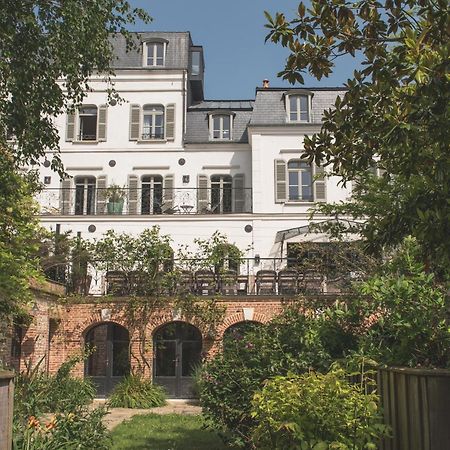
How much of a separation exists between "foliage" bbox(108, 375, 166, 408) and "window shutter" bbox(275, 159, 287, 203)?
9569 mm

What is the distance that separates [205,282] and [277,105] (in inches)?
384

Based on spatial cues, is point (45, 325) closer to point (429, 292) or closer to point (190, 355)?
point (190, 355)

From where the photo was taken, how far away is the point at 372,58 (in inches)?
187

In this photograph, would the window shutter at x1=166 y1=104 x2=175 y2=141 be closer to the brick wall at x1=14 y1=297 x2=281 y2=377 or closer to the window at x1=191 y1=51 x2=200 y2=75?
the window at x1=191 y1=51 x2=200 y2=75

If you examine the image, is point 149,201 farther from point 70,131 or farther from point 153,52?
point 153,52

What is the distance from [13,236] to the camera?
38.9ft

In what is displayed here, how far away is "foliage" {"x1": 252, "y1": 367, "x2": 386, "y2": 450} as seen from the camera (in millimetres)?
4836

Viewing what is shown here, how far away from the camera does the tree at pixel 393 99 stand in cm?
412

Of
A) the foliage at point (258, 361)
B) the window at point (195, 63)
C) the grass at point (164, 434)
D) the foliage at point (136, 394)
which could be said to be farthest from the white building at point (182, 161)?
the foliage at point (258, 361)

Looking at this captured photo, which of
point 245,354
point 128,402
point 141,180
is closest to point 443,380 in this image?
point 245,354

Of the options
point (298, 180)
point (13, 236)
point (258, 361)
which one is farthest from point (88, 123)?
point (258, 361)

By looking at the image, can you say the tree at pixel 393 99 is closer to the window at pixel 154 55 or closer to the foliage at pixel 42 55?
the foliage at pixel 42 55

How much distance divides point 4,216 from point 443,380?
8885 millimetres

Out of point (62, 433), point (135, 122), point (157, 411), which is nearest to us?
point (62, 433)
